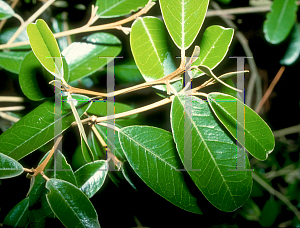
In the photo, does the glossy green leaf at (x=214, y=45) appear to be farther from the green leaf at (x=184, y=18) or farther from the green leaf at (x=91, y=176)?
the green leaf at (x=91, y=176)

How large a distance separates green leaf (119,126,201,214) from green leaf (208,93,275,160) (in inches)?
5.5

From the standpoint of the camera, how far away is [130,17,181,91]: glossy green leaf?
46cm

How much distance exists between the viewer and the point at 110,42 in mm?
631

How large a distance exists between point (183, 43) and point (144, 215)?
99 centimetres

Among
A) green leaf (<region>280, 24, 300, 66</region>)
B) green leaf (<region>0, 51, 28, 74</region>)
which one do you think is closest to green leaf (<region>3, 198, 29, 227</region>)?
green leaf (<region>0, 51, 28, 74</region>)

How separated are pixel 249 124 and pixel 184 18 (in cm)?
26

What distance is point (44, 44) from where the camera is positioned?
0.38 metres

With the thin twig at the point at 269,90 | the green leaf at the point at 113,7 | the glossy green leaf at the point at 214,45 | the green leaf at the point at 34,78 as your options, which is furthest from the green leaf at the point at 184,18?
the thin twig at the point at 269,90

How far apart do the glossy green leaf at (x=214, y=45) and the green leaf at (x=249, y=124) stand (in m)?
0.09

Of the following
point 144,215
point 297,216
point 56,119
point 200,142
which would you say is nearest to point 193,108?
point 200,142

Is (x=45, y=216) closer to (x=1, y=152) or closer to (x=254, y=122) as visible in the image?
(x=1, y=152)

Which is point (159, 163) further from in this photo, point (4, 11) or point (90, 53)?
point (4, 11)

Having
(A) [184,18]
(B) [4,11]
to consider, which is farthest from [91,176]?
(B) [4,11]

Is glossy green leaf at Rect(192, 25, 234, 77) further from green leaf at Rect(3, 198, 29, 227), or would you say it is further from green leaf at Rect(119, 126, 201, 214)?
green leaf at Rect(3, 198, 29, 227)
